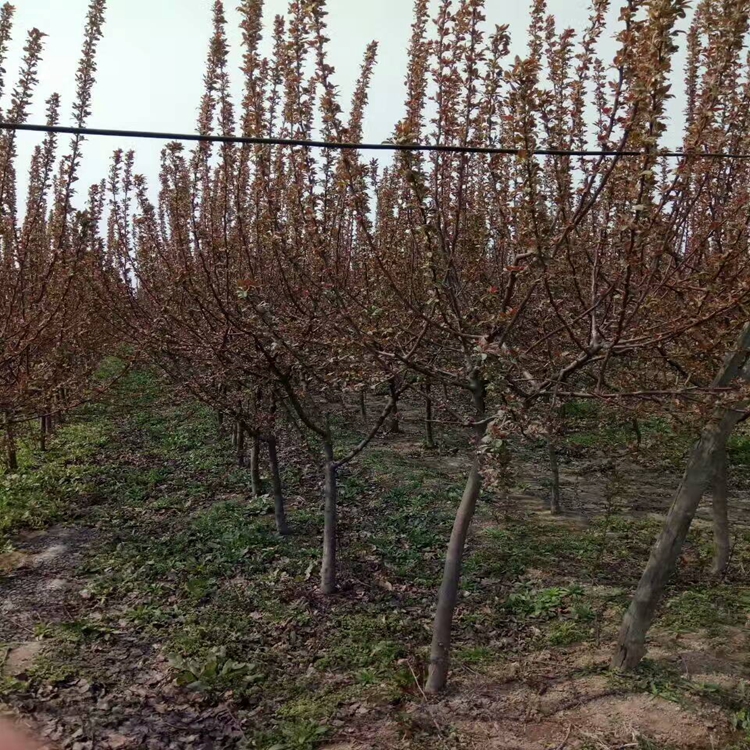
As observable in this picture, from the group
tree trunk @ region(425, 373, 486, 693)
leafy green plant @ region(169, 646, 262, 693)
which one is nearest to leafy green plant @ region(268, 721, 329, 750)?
leafy green plant @ region(169, 646, 262, 693)

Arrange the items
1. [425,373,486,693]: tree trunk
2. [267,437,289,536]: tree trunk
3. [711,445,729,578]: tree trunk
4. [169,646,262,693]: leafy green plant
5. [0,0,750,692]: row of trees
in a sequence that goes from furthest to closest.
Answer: [267,437,289,536]: tree trunk, [711,445,729,578]: tree trunk, [169,646,262,693]: leafy green plant, [425,373,486,693]: tree trunk, [0,0,750,692]: row of trees

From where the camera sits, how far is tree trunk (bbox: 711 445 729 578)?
17.9 feet

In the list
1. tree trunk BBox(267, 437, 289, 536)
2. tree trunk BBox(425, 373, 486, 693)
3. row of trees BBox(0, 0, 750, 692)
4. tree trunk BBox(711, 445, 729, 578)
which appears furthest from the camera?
tree trunk BBox(267, 437, 289, 536)

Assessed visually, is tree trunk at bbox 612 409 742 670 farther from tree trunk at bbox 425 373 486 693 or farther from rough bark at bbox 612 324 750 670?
tree trunk at bbox 425 373 486 693

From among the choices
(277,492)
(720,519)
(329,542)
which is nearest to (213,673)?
(329,542)

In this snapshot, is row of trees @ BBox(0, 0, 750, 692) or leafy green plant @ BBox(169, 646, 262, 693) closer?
row of trees @ BBox(0, 0, 750, 692)

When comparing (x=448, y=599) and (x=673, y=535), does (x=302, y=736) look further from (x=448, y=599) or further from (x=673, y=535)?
(x=673, y=535)

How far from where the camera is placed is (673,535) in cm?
393

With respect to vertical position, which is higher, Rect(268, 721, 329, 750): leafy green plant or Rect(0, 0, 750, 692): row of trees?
Rect(0, 0, 750, 692): row of trees

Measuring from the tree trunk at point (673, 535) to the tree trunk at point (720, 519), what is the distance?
1.72 m

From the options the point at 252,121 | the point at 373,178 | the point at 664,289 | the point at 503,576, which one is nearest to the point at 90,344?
the point at 373,178

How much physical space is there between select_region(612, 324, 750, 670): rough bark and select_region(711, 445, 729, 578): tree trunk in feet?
5.64

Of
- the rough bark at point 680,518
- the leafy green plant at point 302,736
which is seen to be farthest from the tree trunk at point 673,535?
the leafy green plant at point 302,736

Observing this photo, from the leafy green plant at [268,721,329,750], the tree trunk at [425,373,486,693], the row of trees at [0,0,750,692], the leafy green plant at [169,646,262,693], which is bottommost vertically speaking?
the leafy green plant at [268,721,329,750]
